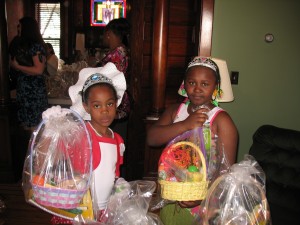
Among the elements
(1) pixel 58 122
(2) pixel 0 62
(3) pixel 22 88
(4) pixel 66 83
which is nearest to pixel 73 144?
(1) pixel 58 122

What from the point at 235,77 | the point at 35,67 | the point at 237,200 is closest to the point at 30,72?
the point at 35,67

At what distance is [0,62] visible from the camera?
2.96 meters

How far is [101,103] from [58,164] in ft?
1.32

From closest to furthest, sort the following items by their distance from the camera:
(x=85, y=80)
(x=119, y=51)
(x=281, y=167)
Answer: (x=85, y=80) < (x=281, y=167) < (x=119, y=51)

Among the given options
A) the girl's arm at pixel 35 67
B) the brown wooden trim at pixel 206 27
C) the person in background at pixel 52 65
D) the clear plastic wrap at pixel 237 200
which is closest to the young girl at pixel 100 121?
the clear plastic wrap at pixel 237 200

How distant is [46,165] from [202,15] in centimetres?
173

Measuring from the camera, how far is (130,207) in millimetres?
955

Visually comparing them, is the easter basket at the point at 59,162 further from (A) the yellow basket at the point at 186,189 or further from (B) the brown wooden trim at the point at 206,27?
(B) the brown wooden trim at the point at 206,27

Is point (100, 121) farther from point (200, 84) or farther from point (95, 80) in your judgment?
point (200, 84)

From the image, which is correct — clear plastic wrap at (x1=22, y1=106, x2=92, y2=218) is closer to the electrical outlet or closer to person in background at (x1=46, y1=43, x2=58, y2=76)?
the electrical outlet

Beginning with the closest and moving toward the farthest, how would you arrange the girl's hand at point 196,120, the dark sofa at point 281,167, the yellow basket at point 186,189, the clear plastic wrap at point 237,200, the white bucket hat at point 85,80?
1. the clear plastic wrap at point 237,200
2. the yellow basket at point 186,189
3. the girl's hand at point 196,120
4. the white bucket hat at point 85,80
5. the dark sofa at point 281,167

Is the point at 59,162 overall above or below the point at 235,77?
below

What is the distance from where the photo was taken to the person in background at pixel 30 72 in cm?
286

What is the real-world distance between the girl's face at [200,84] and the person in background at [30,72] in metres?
2.05
